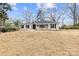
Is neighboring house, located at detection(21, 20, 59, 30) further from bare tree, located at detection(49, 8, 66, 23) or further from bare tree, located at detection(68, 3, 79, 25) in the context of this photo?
bare tree, located at detection(68, 3, 79, 25)

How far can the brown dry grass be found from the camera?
180cm

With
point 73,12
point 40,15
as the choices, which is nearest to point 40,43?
point 40,15

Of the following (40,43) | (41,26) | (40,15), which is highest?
(40,15)

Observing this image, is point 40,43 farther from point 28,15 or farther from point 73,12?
point 73,12

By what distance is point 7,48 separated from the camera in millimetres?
1821

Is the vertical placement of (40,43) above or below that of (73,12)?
below

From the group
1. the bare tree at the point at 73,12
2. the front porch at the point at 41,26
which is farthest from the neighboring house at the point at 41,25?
the bare tree at the point at 73,12

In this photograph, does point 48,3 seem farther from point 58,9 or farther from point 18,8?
point 18,8

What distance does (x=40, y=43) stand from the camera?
1.83 m

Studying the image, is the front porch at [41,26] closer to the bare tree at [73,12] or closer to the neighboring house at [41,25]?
the neighboring house at [41,25]

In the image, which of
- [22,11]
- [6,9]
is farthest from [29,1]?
[6,9]

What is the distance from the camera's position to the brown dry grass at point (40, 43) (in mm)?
1802

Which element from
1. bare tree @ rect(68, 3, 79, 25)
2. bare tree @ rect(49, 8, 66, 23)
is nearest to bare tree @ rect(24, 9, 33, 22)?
bare tree @ rect(49, 8, 66, 23)

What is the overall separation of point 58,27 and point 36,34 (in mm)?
216
